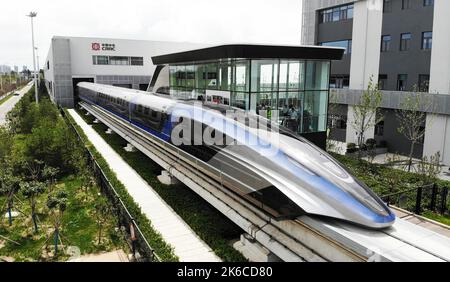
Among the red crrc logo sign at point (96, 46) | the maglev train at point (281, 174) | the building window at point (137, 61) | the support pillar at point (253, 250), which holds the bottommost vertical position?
the support pillar at point (253, 250)

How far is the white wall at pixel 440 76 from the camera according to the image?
24.3 m

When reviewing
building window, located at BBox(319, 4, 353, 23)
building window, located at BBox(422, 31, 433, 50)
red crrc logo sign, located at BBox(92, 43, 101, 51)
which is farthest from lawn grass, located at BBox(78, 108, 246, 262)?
Result: red crrc logo sign, located at BBox(92, 43, 101, 51)

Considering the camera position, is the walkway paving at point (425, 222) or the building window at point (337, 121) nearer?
the walkway paving at point (425, 222)

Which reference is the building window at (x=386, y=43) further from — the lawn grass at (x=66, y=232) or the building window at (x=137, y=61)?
the building window at (x=137, y=61)

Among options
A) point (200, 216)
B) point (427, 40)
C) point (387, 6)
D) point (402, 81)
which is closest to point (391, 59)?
point (402, 81)

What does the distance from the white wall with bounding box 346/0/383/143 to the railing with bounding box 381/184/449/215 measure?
45.8ft

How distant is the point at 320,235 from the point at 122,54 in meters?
48.5

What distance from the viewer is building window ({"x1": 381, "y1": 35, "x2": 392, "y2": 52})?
2938 cm

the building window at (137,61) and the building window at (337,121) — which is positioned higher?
the building window at (137,61)

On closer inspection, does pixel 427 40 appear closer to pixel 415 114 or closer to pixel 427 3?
pixel 427 3

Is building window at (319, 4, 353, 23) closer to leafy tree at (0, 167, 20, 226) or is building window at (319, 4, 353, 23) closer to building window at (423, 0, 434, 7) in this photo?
building window at (423, 0, 434, 7)

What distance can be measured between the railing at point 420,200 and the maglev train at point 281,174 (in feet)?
22.3

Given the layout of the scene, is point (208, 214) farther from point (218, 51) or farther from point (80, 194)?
point (218, 51)

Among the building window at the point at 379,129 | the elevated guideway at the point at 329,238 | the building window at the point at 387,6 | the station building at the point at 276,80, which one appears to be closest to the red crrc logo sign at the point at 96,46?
the station building at the point at 276,80
